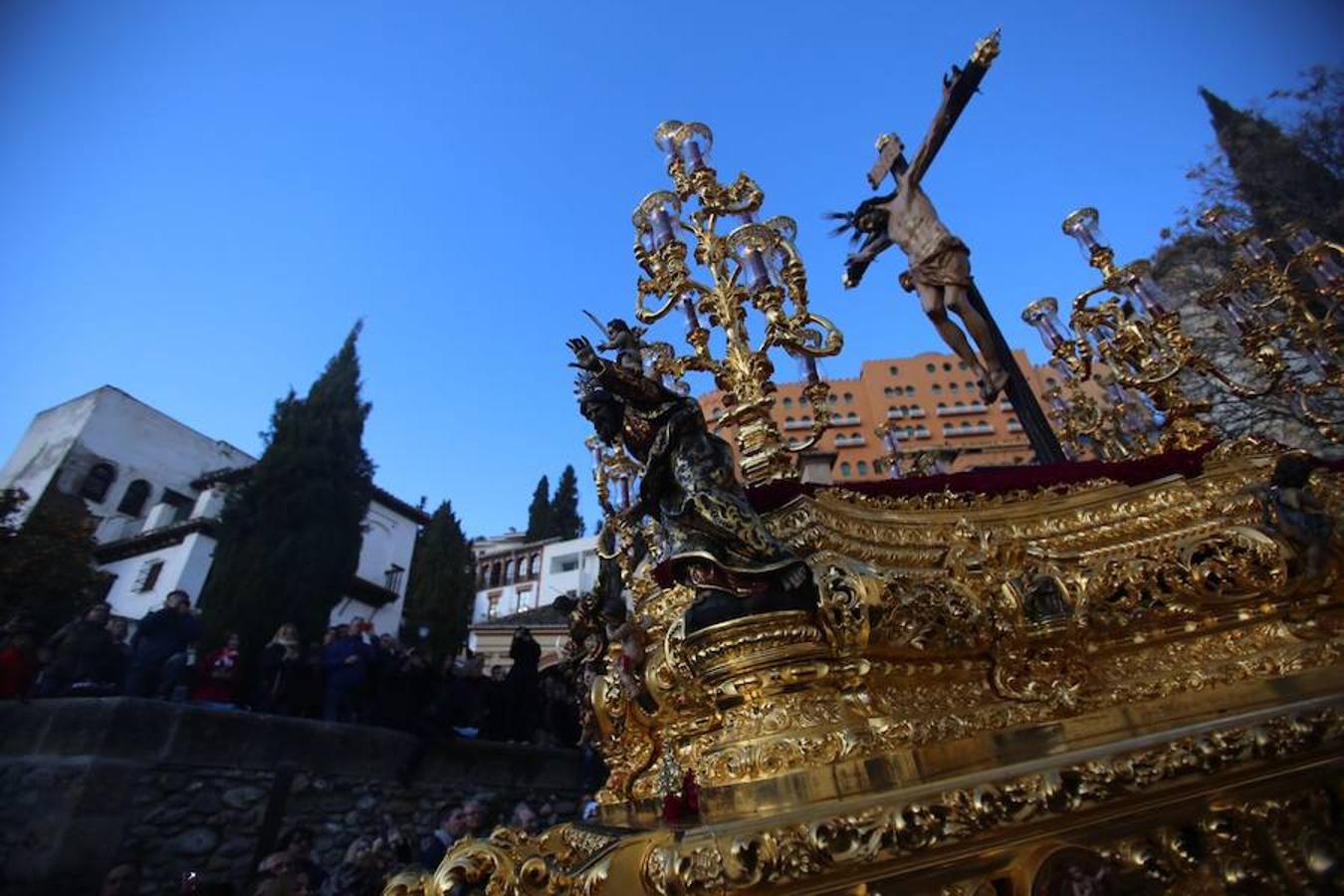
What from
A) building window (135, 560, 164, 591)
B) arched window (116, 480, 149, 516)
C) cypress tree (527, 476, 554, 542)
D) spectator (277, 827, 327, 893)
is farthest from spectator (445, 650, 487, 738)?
cypress tree (527, 476, 554, 542)

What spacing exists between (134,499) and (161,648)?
80.5ft

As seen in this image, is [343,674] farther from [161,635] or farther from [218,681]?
[161,635]

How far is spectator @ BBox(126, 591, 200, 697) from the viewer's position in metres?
6.81

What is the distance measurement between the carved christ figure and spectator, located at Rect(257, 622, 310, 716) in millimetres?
9064

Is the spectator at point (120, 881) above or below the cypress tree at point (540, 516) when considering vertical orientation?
below

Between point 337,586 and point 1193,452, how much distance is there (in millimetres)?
21775

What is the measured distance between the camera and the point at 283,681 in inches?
315

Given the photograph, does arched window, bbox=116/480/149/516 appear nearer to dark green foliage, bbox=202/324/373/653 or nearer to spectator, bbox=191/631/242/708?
dark green foliage, bbox=202/324/373/653

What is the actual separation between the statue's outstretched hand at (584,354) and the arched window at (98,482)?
29.8 m

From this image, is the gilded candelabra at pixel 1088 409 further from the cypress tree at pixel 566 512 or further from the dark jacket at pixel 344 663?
the cypress tree at pixel 566 512

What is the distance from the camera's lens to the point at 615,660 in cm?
Answer: 393

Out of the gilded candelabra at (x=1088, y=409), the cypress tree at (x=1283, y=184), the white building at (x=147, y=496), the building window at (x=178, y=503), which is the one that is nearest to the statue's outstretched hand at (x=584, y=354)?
the gilded candelabra at (x=1088, y=409)

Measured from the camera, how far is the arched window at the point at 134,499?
81.3 ft

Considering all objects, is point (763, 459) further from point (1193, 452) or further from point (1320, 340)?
point (1320, 340)
